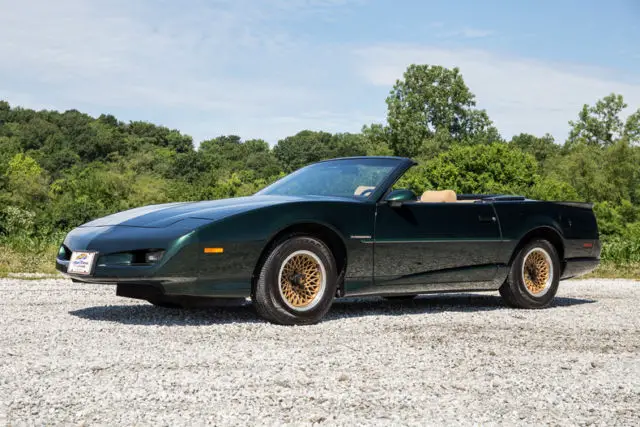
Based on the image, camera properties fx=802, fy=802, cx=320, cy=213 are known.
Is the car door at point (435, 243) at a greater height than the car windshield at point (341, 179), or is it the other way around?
the car windshield at point (341, 179)

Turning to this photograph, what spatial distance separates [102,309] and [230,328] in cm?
193

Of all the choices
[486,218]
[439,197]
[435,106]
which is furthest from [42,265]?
[435,106]

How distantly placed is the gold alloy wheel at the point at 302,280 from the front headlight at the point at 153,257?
99cm

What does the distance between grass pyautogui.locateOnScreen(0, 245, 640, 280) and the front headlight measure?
5.97 m

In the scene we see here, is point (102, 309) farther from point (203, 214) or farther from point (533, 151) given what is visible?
point (533, 151)

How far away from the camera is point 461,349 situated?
5738mm

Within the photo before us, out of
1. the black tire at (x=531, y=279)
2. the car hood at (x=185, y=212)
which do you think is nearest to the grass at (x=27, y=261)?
the car hood at (x=185, y=212)

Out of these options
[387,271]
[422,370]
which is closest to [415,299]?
[387,271]

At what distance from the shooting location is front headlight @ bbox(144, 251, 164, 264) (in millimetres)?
6312

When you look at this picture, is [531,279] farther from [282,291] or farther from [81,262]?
[81,262]

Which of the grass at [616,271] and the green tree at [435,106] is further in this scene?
the green tree at [435,106]

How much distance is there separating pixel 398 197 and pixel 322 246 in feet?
3.03

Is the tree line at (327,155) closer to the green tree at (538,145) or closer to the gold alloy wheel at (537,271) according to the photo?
the green tree at (538,145)

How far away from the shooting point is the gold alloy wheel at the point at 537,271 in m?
8.60
